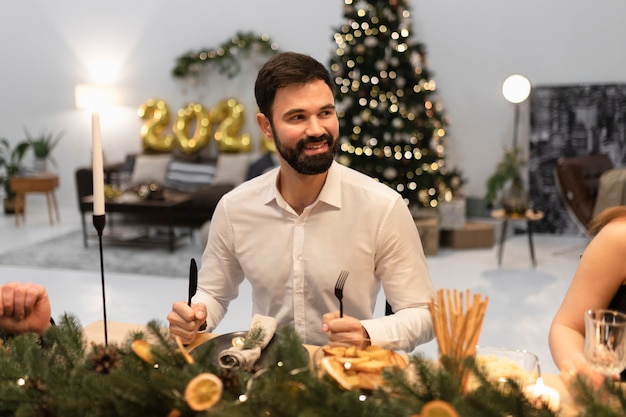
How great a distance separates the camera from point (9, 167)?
27.3ft

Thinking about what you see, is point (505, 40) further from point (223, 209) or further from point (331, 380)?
point (331, 380)

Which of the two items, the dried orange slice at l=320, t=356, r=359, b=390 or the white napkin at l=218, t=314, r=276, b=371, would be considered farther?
the white napkin at l=218, t=314, r=276, b=371

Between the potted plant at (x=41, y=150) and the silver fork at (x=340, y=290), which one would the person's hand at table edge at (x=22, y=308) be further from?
the potted plant at (x=41, y=150)

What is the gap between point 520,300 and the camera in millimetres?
4941

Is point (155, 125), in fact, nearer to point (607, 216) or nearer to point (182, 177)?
point (182, 177)

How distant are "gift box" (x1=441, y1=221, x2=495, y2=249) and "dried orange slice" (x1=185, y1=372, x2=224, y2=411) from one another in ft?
18.7

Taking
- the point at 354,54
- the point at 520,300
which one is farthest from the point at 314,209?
the point at 354,54

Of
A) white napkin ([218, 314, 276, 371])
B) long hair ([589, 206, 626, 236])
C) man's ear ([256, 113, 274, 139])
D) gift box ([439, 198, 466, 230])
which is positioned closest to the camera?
white napkin ([218, 314, 276, 371])

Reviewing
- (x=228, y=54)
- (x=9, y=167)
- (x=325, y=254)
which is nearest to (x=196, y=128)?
(x=228, y=54)

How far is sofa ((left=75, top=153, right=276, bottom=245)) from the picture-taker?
7320 mm

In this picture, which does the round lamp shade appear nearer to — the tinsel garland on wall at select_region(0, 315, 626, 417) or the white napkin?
the white napkin

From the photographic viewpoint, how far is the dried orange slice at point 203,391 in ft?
3.50

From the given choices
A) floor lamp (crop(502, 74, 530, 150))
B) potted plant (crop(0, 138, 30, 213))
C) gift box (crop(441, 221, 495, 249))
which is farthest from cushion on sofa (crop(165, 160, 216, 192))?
floor lamp (crop(502, 74, 530, 150))

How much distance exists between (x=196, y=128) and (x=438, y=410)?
7.72 m
